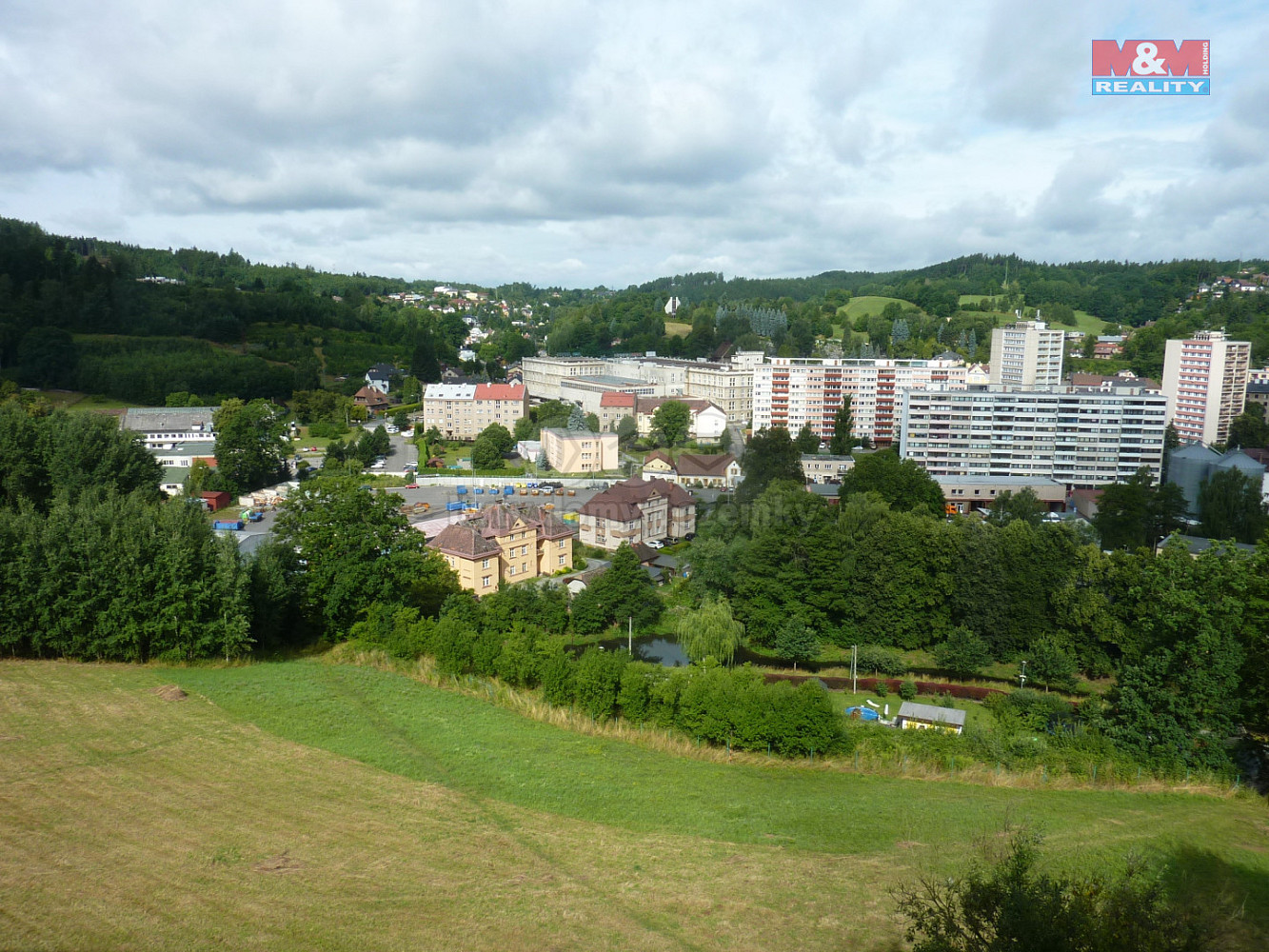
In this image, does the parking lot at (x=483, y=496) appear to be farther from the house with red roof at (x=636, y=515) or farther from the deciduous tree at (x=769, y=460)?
the deciduous tree at (x=769, y=460)

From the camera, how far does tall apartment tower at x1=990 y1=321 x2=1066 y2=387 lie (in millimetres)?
50562

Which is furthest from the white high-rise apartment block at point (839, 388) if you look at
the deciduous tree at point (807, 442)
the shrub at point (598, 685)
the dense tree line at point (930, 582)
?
the shrub at point (598, 685)

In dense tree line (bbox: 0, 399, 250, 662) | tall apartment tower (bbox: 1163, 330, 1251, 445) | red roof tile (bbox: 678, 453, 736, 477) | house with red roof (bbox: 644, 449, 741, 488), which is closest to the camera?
dense tree line (bbox: 0, 399, 250, 662)

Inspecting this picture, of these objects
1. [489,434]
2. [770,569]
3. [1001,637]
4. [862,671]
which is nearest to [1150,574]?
[1001,637]

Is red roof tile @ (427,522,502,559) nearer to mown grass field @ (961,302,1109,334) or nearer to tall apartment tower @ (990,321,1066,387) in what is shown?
tall apartment tower @ (990,321,1066,387)

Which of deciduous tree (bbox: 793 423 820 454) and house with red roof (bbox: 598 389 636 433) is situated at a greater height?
house with red roof (bbox: 598 389 636 433)

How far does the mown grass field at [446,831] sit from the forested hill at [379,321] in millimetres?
49663

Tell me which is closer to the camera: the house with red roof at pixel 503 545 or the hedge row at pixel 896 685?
the hedge row at pixel 896 685

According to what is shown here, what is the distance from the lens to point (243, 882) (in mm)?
6094

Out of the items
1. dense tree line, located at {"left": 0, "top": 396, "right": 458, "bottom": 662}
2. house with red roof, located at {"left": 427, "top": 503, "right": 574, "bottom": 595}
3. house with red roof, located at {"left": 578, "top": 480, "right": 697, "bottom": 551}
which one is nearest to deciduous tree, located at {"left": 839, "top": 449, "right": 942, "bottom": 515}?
house with red roof, located at {"left": 578, "top": 480, "right": 697, "bottom": 551}

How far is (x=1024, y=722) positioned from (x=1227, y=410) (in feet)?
138

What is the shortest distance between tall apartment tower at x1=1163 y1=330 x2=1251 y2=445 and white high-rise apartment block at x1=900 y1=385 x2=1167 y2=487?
37.9 ft

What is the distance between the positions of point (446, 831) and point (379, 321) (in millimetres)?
81672

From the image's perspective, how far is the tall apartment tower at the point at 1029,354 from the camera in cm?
5056
